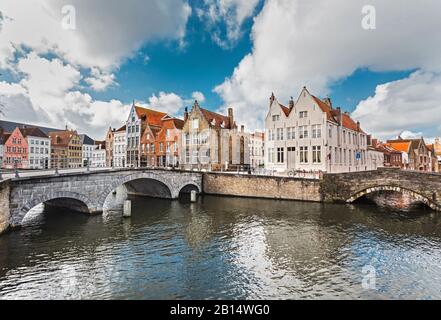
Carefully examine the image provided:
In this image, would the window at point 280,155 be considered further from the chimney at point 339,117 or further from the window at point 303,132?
the chimney at point 339,117

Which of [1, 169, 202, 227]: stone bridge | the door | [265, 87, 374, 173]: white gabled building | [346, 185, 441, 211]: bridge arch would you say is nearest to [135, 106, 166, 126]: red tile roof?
[1, 169, 202, 227]: stone bridge

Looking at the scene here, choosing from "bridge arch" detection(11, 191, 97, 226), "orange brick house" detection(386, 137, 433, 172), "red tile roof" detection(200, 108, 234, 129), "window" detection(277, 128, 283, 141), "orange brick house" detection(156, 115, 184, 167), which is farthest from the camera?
"orange brick house" detection(386, 137, 433, 172)

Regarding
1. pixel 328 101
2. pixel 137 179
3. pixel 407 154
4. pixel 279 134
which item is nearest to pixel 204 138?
pixel 279 134

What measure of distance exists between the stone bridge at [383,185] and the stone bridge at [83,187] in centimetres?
1752

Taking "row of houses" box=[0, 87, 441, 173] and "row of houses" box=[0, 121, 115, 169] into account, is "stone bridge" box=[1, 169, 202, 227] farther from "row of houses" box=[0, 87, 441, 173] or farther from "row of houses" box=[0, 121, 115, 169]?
"row of houses" box=[0, 121, 115, 169]

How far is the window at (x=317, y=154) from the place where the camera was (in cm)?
3359

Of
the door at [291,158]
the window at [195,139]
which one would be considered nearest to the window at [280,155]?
the door at [291,158]

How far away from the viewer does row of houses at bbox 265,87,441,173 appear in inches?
1326

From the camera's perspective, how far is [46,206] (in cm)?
2475

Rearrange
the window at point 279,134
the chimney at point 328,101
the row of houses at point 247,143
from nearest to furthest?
the row of houses at point 247,143, the window at point 279,134, the chimney at point 328,101

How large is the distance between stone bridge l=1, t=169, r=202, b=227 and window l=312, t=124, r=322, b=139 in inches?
711

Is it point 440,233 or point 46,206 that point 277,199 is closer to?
point 440,233

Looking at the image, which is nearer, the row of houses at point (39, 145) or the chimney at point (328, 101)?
the chimney at point (328, 101)
